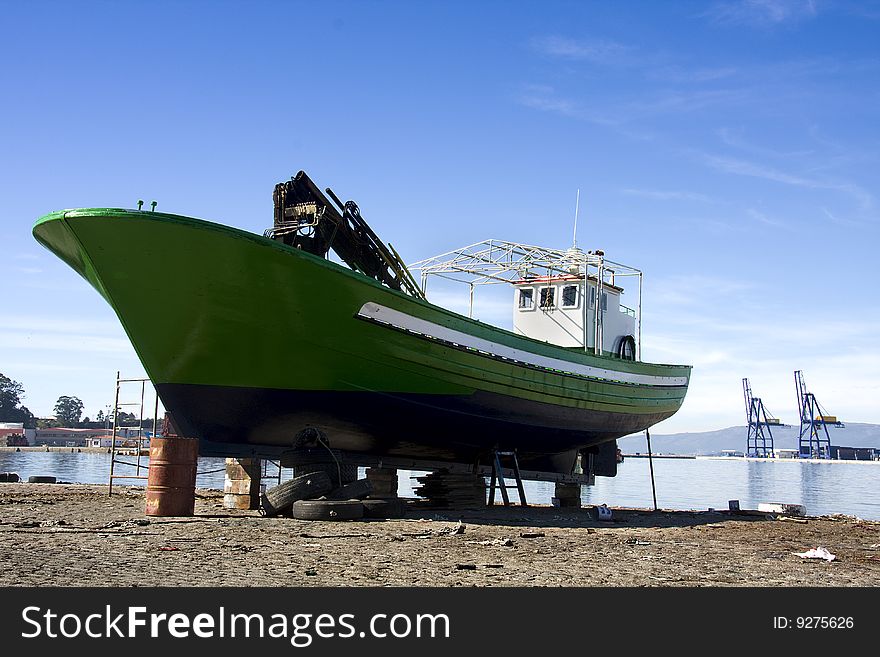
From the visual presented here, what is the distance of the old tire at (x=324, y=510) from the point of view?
12219mm

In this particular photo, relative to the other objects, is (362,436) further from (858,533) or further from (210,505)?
(858,533)

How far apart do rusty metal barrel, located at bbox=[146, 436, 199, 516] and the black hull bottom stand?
0.93m

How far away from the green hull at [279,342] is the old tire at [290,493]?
1407mm

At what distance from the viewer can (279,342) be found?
12992mm

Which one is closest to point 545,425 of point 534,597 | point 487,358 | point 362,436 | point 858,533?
point 487,358

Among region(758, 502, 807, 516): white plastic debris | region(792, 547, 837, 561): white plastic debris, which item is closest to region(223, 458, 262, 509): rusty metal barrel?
region(792, 547, 837, 561): white plastic debris

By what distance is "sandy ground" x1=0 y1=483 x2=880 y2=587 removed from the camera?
23.8ft

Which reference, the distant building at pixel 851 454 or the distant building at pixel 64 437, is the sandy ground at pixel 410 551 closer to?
the distant building at pixel 64 437

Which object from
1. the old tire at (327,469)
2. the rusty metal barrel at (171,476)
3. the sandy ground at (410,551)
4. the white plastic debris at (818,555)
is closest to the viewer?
the sandy ground at (410,551)

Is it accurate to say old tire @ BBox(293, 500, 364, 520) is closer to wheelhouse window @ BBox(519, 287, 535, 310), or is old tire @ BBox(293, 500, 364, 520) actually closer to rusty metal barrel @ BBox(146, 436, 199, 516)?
rusty metal barrel @ BBox(146, 436, 199, 516)

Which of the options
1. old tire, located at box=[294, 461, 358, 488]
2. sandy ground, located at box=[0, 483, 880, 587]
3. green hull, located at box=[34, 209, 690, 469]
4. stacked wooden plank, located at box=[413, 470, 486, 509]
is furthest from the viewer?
stacked wooden plank, located at box=[413, 470, 486, 509]

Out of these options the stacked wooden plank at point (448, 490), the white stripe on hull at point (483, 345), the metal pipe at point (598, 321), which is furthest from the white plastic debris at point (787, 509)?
the stacked wooden plank at point (448, 490)

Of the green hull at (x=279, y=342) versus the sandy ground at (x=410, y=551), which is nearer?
the sandy ground at (x=410, y=551)

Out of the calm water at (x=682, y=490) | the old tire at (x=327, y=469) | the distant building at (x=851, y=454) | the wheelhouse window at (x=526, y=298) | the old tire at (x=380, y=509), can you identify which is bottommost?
the calm water at (x=682, y=490)
